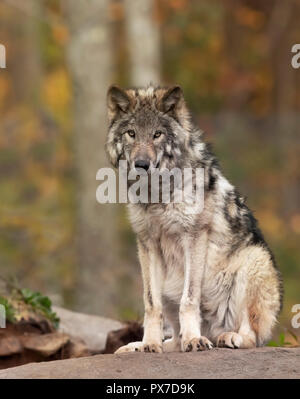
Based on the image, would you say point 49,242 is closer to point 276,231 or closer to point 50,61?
point 276,231

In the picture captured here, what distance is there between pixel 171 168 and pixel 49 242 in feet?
26.7

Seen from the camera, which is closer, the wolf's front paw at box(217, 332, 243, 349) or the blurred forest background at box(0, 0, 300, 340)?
the wolf's front paw at box(217, 332, 243, 349)

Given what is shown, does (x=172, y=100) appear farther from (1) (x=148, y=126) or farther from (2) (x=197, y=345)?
(2) (x=197, y=345)

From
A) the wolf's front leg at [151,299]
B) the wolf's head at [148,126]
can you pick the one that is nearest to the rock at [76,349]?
the wolf's front leg at [151,299]

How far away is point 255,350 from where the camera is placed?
5922 mm

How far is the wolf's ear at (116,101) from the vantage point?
641 cm

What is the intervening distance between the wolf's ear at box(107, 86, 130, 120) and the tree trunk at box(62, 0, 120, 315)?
18.9 feet

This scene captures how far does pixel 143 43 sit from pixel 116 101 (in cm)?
743

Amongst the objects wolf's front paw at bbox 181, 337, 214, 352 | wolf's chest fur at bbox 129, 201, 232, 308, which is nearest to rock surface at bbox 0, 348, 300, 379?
wolf's front paw at bbox 181, 337, 214, 352

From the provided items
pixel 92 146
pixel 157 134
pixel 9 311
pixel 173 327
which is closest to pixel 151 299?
pixel 173 327

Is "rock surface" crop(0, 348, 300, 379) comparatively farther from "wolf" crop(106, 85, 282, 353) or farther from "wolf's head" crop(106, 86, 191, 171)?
"wolf's head" crop(106, 86, 191, 171)

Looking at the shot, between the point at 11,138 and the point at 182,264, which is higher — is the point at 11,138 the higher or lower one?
the higher one

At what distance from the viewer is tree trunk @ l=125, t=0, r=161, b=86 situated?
44.5 feet

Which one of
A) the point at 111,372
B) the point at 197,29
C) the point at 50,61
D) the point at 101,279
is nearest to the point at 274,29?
the point at 197,29
